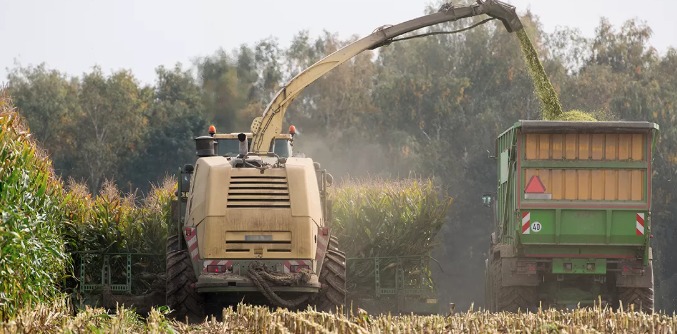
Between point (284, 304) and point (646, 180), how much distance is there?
21.9 feet

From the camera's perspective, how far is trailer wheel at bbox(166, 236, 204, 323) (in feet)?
65.0

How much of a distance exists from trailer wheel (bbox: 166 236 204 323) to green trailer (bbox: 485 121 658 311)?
5.83 m

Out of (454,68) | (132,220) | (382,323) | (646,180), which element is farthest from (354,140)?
(382,323)

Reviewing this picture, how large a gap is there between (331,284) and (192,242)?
201 centimetres

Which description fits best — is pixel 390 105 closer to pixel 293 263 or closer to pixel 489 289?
pixel 489 289

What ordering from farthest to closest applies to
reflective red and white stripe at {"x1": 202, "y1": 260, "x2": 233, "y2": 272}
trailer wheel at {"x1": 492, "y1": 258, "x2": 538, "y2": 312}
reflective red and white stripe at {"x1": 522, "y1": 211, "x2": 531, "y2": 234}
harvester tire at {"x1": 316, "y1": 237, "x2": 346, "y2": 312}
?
trailer wheel at {"x1": 492, "y1": 258, "x2": 538, "y2": 312}, reflective red and white stripe at {"x1": 522, "y1": 211, "x2": 531, "y2": 234}, harvester tire at {"x1": 316, "y1": 237, "x2": 346, "y2": 312}, reflective red and white stripe at {"x1": 202, "y1": 260, "x2": 233, "y2": 272}

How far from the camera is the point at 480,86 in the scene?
233ft

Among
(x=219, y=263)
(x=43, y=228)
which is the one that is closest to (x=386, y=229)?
(x=43, y=228)

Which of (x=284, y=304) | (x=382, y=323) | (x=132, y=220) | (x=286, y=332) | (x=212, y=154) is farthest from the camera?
(x=132, y=220)

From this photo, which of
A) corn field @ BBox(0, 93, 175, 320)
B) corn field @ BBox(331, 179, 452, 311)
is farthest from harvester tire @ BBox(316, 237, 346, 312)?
corn field @ BBox(331, 179, 452, 311)

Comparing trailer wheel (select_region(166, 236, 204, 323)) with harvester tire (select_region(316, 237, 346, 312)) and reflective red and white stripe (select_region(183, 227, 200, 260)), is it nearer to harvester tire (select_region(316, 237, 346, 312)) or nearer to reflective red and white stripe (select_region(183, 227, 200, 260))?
reflective red and white stripe (select_region(183, 227, 200, 260))

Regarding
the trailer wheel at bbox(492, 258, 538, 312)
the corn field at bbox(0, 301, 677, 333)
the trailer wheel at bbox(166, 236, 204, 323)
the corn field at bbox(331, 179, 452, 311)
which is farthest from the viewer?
the corn field at bbox(331, 179, 452, 311)

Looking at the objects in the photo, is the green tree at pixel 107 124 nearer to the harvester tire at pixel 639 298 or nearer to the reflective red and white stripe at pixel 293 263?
the harvester tire at pixel 639 298

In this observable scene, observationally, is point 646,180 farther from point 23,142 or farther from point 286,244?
point 23,142
